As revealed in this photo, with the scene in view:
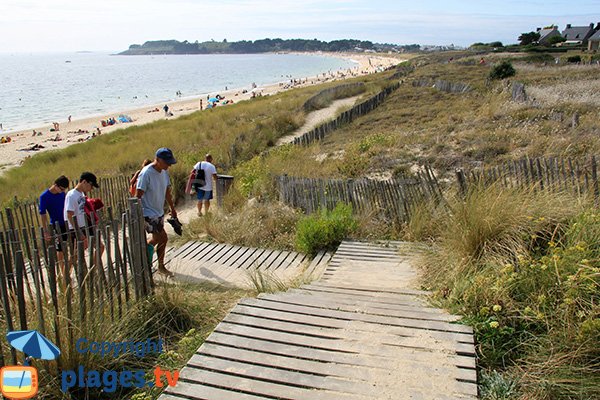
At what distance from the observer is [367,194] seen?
718 centimetres

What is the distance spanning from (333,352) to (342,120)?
17.8 meters

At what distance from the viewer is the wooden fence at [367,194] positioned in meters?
6.70

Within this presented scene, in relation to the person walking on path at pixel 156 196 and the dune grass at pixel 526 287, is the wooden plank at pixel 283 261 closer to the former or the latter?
the person walking on path at pixel 156 196

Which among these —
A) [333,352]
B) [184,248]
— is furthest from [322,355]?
[184,248]

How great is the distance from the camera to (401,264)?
17.8 feet

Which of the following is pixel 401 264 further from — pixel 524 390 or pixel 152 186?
pixel 152 186

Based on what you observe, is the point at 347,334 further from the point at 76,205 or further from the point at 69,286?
the point at 76,205

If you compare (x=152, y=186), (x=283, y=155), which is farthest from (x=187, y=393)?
(x=283, y=155)

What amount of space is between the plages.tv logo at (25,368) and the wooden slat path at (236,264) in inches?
106

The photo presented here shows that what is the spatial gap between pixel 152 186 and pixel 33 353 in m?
3.17

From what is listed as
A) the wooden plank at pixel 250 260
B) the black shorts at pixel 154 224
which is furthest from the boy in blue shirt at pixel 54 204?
the wooden plank at pixel 250 260

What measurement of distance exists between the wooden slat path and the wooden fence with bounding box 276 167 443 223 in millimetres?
1227

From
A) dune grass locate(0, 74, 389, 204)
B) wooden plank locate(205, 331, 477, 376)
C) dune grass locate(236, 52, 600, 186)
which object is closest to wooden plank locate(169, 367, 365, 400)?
wooden plank locate(205, 331, 477, 376)

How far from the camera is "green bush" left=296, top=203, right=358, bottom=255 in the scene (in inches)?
258
